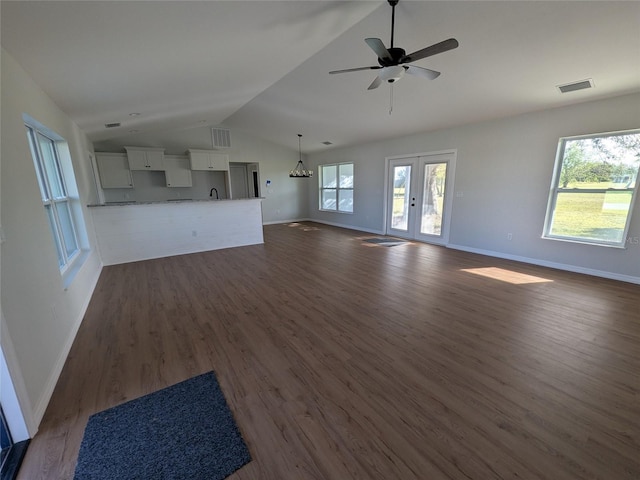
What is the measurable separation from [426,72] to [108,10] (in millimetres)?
2445

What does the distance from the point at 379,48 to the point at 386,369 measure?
2563 millimetres

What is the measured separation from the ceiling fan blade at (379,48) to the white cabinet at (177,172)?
6739mm

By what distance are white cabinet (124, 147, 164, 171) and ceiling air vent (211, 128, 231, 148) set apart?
4.96 ft

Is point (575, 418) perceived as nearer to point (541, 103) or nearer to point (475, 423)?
point (475, 423)

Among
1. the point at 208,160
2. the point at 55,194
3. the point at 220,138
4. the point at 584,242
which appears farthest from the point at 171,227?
the point at 584,242

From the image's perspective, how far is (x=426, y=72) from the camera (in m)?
2.47

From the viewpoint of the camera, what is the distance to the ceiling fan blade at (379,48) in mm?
2045

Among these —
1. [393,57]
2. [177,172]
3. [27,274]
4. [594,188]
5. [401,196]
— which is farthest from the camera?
[177,172]

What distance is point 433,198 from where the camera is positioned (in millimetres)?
6023

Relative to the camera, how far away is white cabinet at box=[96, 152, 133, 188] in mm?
6414

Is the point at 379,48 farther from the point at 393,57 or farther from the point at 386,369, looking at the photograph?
the point at 386,369

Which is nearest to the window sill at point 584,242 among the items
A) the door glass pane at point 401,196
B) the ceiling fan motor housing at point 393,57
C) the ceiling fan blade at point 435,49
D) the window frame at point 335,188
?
the door glass pane at point 401,196

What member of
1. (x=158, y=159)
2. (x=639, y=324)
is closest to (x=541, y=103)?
(x=639, y=324)

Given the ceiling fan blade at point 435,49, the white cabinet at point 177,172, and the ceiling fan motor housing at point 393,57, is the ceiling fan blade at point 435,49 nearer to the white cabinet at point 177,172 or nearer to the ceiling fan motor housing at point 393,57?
the ceiling fan motor housing at point 393,57
